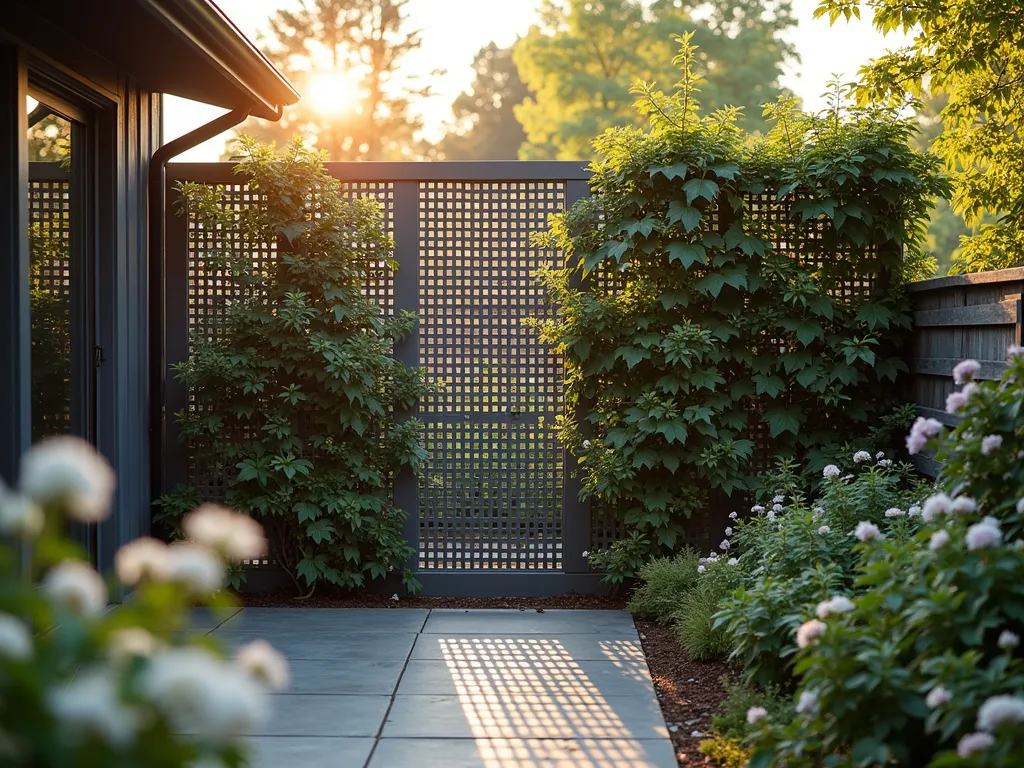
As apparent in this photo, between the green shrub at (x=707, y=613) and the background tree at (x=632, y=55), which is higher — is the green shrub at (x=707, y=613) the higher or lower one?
the lower one

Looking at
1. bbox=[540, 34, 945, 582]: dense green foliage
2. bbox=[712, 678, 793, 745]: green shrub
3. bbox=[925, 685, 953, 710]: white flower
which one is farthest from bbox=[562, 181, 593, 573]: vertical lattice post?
bbox=[925, 685, 953, 710]: white flower

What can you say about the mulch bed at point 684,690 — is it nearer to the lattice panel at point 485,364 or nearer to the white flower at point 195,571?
the lattice panel at point 485,364

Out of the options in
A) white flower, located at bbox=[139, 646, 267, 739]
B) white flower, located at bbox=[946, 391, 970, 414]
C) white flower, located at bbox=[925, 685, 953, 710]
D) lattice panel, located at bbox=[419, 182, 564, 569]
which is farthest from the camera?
lattice panel, located at bbox=[419, 182, 564, 569]

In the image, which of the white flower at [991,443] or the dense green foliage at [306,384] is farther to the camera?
the dense green foliage at [306,384]

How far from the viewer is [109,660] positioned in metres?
1.50

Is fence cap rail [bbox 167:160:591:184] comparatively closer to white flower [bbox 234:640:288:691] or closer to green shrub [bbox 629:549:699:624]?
green shrub [bbox 629:549:699:624]

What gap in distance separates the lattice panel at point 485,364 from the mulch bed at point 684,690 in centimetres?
141

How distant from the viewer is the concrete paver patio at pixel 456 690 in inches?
136

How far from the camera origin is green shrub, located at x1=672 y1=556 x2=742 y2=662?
4496mm

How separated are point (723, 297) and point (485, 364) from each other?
1443 mm

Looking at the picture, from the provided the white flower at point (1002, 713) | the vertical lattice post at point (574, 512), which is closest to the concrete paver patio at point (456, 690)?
the vertical lattice post at point (574, 512)

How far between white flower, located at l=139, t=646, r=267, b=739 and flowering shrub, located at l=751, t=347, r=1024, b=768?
159cm

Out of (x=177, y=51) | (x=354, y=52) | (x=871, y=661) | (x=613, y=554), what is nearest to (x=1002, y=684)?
(x=871, y=661)

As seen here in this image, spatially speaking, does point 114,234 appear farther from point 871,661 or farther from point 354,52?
point 354,52
